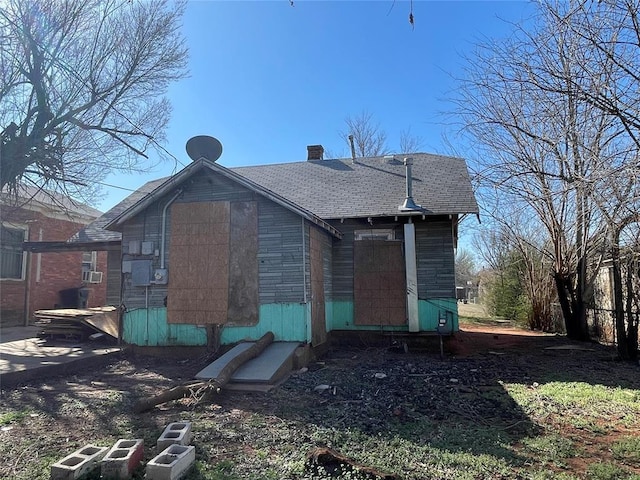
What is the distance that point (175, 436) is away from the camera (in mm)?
3998

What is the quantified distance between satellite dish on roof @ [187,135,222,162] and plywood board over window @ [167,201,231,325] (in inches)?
69.5

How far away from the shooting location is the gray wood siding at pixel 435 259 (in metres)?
10.6

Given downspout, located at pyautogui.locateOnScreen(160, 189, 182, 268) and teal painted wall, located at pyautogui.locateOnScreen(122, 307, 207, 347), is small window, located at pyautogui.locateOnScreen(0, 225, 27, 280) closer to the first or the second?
teal painted wall, located at pyautogui.locateOnScreen(122, 307, 207, 347)

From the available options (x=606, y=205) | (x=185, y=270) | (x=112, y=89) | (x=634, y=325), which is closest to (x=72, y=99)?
(x=112, y=89)

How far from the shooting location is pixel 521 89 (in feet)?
18.4

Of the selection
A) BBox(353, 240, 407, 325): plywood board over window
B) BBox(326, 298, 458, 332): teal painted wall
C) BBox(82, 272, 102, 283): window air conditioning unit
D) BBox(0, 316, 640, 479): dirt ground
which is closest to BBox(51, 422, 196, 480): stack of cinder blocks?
BBox(0, 316, 640, 479): dirt ground

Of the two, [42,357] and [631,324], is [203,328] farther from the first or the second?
[631,324]

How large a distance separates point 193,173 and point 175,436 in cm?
634

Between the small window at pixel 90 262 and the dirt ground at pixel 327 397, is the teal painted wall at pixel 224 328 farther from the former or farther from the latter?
the small window at pixel 90 262

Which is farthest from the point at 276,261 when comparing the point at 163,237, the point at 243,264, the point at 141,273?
the point at 141,273

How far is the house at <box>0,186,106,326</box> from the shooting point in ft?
46.4

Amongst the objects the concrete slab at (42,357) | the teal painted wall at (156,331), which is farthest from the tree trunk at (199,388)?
the concrete slab at (42,357)

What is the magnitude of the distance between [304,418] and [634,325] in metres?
7.46

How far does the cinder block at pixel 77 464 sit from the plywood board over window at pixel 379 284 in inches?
307
